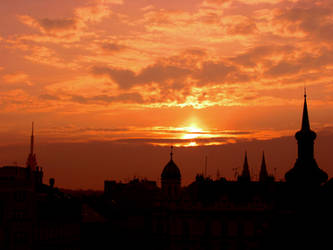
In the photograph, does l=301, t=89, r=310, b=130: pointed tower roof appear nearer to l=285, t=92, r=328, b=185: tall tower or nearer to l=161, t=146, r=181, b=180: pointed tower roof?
l=285, t=92, r=328, b=185: tall tower

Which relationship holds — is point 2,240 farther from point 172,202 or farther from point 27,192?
point 172,202

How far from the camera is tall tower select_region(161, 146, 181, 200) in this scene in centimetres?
11344

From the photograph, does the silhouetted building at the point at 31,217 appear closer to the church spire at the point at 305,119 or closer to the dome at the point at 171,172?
the dome at the point at 171,172

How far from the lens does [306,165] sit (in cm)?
11669

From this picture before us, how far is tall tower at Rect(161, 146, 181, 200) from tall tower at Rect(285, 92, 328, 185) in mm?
18545

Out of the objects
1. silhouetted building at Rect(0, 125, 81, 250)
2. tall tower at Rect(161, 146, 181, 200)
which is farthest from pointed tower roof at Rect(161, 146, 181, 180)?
silhouetted building at Rect(0, 125, 81, 250)

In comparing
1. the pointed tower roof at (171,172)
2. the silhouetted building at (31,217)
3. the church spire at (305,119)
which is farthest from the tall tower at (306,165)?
the silhouetted building at (31,217)

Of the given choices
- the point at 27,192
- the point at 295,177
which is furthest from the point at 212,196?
the point at 27,192

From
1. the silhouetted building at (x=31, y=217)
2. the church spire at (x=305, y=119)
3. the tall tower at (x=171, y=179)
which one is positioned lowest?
the silhouetted building at (x=31, y=217)

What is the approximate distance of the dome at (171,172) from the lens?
11406 centimetres

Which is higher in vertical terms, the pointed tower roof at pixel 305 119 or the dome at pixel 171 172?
the pointed tower roof at pixel 305 119

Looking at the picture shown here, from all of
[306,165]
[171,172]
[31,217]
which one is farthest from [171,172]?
[31,217]

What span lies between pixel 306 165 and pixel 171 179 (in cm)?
2215

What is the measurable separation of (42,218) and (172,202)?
24897 mm
